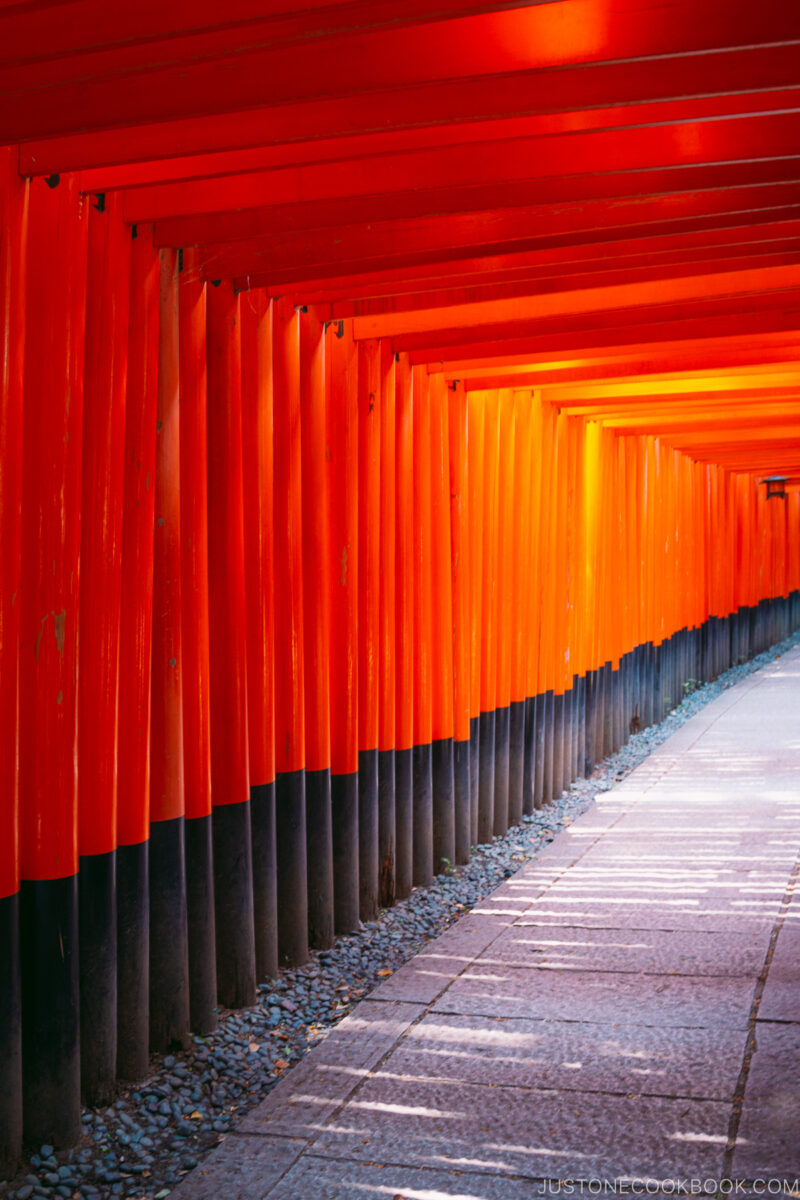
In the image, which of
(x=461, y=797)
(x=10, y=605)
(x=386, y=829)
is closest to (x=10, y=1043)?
(x=10, y=605)

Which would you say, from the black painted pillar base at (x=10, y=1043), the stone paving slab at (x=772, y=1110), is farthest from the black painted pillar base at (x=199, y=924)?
the stone paving slab at (x=772, y=1110)

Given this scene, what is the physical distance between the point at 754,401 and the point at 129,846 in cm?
643

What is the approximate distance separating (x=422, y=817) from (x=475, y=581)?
1696 millimetres

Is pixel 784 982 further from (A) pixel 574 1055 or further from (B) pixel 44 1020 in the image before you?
(B) pixel 44 1020

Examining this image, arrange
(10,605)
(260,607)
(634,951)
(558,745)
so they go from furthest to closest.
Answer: (558,745) < (634,951) < (260,607) < (10,605)

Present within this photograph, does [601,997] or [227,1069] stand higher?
[601,997]

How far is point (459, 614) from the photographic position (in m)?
7.11

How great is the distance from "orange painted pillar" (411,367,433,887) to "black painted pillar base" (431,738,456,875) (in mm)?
198

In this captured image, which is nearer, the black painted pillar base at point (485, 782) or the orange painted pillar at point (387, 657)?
the orange painted pillar at point (387, 657)

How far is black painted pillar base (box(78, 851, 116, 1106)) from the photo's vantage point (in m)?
3.69

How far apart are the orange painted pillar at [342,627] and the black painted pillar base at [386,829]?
0.42 meters

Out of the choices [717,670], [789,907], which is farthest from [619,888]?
[717,670]

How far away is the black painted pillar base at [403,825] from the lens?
6.29m

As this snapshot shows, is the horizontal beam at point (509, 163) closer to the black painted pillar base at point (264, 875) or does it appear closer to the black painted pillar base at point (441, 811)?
the black painted pillar base at point (264, 875)
